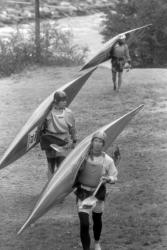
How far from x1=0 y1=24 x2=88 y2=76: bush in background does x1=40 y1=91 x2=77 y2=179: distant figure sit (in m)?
12.7

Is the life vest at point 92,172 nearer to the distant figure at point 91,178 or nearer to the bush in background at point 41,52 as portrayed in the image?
the distant figure at point 91,178

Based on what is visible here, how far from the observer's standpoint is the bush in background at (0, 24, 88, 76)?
2102 centimetres

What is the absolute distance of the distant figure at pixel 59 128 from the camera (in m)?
7.94

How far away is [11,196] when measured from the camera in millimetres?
8938

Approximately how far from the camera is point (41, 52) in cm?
2161

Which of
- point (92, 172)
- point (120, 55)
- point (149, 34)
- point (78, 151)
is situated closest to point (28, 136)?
point (78, 151)

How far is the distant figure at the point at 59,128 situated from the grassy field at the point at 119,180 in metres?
0.85

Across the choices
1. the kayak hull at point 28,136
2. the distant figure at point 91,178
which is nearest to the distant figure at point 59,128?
the kayak hull at point 28,136

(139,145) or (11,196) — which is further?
(139,145)

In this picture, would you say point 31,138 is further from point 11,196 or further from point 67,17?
point 67,17

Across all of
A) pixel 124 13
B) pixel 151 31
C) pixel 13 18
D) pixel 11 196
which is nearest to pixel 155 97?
pixel 11 196

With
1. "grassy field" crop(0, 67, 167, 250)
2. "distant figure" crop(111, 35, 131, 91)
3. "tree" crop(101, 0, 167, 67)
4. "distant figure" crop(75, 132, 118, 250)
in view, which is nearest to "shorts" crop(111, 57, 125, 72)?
"distant figure" crop(111, 35, 131, 91)

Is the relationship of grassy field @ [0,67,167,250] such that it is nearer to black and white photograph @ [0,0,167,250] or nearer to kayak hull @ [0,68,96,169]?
black and white photograph @ [0,0,167,250]

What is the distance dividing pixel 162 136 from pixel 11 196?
12.8 feet
